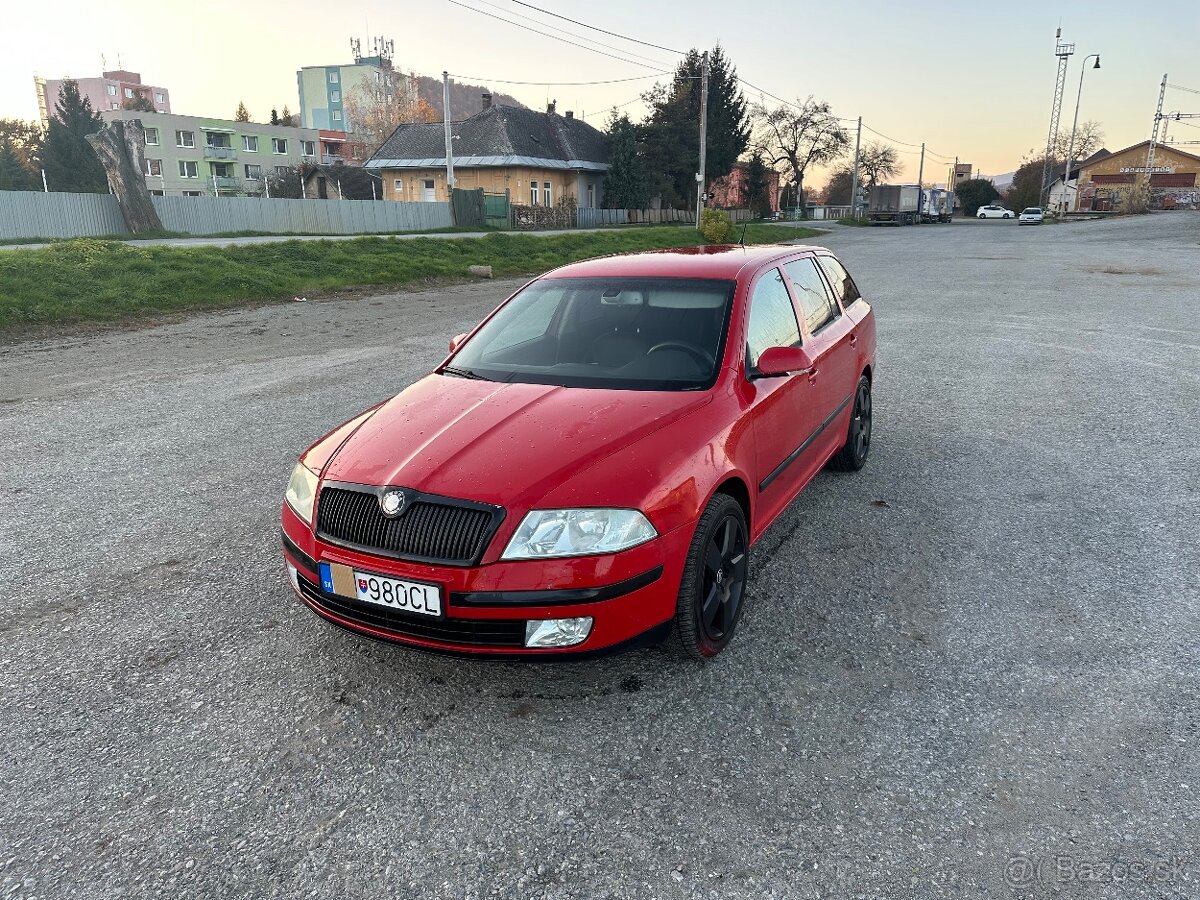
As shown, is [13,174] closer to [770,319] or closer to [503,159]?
[503,159]

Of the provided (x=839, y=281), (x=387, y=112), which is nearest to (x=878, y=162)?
(x=387, y=112)

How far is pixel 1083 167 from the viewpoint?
291 feet

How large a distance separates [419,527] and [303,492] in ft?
2.35

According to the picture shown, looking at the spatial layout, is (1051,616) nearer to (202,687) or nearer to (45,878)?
(202,687)

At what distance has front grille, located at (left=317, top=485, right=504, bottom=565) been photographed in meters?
2.68

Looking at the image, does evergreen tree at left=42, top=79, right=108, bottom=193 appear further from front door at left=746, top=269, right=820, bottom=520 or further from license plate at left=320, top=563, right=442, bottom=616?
license plate at left=320, top=563, right=442, bottom=616

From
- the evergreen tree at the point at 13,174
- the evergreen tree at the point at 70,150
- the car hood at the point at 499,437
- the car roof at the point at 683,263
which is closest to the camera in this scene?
the car hood at the point at 499,437

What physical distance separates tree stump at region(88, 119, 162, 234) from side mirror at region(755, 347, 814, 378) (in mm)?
23877

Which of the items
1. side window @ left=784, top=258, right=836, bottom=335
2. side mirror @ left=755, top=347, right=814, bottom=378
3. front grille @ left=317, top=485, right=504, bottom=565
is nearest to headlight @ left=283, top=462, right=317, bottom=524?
front grille @ left=317, top=485, right=504, bottom=565

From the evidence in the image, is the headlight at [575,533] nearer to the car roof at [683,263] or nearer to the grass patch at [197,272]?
the car roof at [683,263]

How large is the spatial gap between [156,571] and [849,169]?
99.5 meters

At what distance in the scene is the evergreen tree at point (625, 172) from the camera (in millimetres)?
51675

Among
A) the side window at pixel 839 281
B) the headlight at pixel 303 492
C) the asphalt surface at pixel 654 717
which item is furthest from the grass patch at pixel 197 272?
the side window at pixel 839 281

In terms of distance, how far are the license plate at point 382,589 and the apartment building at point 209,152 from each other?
8041 centimetres
